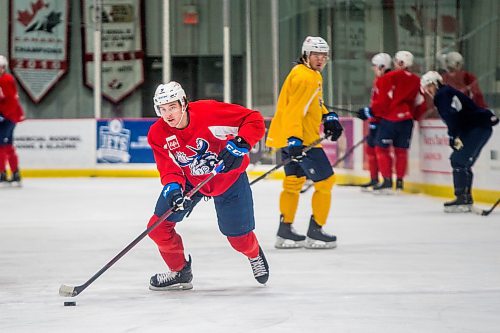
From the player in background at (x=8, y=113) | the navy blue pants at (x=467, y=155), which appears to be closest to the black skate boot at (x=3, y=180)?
the player in background at (x=8, y=113)

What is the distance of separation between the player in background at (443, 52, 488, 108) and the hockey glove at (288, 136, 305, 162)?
11.2 feet

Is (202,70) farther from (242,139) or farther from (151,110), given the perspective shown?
(242,139)

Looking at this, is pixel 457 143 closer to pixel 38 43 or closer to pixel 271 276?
pixel 271 276

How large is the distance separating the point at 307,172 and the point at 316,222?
0.97ft

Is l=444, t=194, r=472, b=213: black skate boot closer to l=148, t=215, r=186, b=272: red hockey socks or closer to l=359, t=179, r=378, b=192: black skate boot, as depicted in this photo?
l=359, t=179, r=378, b=192: black skate boot

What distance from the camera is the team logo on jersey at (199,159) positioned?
175 inches

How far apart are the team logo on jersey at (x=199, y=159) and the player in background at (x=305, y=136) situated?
141 cm

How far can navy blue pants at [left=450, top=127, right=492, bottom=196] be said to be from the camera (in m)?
8.22

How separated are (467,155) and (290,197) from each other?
8.01 ft

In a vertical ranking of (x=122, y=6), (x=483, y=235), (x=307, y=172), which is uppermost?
(x=122, y=6)

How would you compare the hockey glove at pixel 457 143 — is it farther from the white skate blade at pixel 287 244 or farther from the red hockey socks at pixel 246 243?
the red hockey socks at pixel 246 243

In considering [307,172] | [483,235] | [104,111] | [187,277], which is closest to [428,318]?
[187,277]

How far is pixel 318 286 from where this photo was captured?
4711 mm

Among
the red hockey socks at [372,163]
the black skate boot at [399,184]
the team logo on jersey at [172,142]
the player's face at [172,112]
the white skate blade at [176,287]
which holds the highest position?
the player's face at [172,112]
